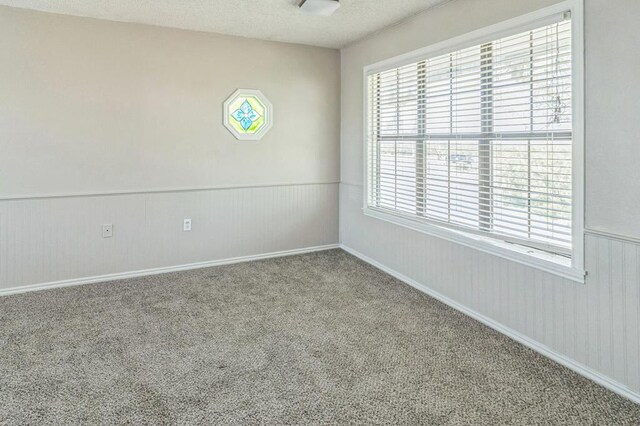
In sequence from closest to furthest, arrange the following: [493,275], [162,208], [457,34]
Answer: [493,275]
[457,34]
[162,208]

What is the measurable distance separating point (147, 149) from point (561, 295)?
3.45 meters

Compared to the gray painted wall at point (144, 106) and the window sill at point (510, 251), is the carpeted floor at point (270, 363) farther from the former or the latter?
the gray painted wall at point (144, 106)

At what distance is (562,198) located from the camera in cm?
233

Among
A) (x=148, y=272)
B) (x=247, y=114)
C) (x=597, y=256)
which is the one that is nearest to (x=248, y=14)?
(x=247, y=114)

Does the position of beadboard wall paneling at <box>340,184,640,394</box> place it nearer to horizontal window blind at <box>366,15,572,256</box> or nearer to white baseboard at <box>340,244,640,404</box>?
white baseboard at <box>340,244,640,404</box>

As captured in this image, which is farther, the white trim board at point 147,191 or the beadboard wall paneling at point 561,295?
the white trim board at point 147,191

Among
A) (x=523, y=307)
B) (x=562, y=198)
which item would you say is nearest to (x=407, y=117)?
(x=562, y=198)

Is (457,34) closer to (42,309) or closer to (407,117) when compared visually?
(407,117)

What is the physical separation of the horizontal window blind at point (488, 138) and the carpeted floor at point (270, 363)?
0.77 metres

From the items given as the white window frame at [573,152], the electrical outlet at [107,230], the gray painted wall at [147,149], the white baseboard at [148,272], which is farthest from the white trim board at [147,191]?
the white window frame at [573,152]

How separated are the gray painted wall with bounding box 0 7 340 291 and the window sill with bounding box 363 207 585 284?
157cm

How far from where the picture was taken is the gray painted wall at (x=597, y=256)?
199 cm

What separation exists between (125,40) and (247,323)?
8.78 feet

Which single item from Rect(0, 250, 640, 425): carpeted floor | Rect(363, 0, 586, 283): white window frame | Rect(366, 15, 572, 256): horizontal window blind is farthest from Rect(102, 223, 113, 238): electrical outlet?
Rect(363, 0, 586, 283): white window frame
